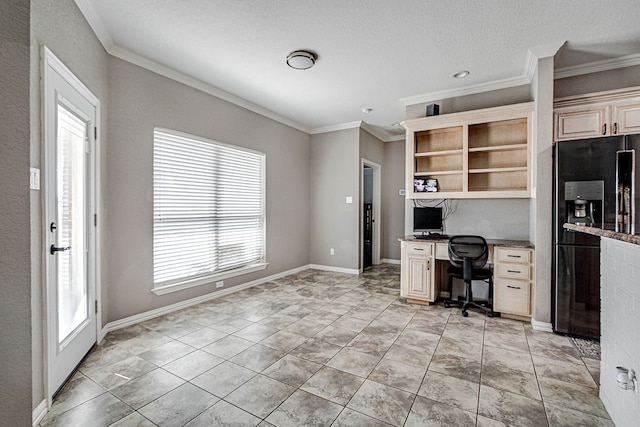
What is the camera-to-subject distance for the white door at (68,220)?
1853 mm

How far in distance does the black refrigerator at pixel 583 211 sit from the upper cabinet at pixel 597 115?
0.39 m

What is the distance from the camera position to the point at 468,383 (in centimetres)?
204

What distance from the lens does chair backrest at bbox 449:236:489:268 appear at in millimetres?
3297

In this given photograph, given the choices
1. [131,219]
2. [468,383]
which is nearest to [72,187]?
[131,219]

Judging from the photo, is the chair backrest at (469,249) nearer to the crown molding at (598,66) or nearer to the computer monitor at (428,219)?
the computer monitor at (428,219)

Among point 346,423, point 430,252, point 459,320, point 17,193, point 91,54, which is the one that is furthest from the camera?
point 430,252

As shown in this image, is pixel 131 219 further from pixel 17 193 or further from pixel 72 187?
pixel 17 193

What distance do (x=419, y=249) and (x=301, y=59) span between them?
2.66 meters

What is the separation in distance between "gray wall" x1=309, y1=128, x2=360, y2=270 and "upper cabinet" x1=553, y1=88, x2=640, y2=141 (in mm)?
2971

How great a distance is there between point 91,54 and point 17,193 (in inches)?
71.1

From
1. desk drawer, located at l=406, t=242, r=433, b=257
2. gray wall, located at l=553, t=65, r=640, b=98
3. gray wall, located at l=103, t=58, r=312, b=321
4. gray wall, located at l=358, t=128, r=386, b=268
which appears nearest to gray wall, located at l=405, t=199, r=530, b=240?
desk drawer, located at l=406, t=242, r=433, b=257

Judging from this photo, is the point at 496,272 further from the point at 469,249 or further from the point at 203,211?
the point at 203,211

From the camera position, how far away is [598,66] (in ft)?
10.6

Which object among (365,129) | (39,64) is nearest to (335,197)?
(365,129)
